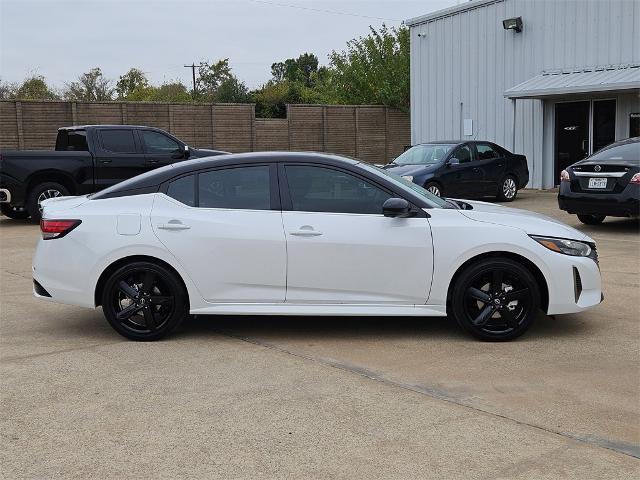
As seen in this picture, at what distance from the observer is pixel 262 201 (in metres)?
5.85

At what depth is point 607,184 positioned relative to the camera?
37.1ft

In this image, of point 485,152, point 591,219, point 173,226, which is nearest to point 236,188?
point 173,226

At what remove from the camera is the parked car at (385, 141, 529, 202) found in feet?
51.5

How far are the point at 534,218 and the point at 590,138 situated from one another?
14.2m

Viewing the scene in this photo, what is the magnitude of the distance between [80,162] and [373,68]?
928 inches

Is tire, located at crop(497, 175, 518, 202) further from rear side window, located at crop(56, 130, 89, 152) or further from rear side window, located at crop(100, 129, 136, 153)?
rear side window, located at crop(56, 130, 89, 152)

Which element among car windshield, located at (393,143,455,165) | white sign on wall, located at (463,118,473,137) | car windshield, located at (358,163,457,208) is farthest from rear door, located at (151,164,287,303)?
white sign on wall, located at (463,118,473,137)

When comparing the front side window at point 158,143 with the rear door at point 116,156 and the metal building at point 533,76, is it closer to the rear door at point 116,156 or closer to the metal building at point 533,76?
the rear door at point 116,156

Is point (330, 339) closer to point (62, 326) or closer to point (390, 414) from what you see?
point (390, 414)

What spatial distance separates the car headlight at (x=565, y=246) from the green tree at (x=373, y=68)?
2850 centimetres

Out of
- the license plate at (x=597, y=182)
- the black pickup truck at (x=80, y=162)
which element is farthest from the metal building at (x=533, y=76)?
the black pickup truck at (x=80, y=162)

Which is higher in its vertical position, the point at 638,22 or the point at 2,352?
the point at 638,22

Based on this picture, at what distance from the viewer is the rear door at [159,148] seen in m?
14.9

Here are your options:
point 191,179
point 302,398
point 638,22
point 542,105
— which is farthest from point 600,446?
point 542,105
